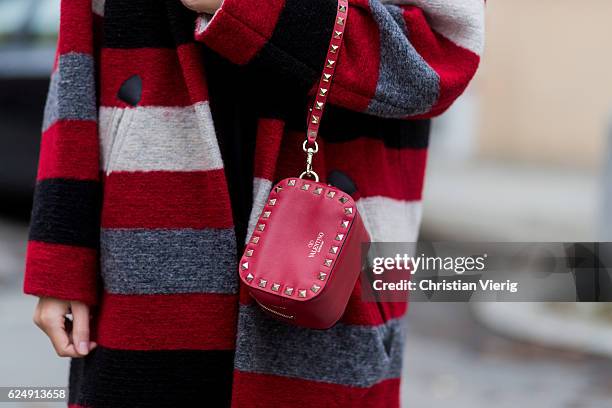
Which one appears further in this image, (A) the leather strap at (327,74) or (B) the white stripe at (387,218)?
(B) the white stripe at (387,218)

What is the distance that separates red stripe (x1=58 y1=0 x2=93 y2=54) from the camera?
1.55m

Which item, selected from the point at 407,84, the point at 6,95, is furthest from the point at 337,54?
the point at 6,95

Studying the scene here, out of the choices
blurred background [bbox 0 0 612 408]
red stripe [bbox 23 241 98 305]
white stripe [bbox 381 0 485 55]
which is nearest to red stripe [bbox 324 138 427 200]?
white stripe [bbox 381 0 485 55]

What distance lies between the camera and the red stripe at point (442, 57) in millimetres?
1529

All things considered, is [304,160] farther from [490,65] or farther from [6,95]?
[490,65]

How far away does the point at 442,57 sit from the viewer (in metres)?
1.57

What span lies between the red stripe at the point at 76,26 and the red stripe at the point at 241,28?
0.89 feet

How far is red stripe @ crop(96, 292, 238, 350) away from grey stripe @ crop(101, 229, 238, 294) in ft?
0.05

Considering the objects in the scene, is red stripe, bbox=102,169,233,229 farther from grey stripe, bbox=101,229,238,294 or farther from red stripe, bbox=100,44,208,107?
red stripe, bbox=100,44,208,107

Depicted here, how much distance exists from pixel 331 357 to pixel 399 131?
441mm

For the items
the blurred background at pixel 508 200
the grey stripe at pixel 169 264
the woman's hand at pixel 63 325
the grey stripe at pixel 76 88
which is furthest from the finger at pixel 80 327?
the blurred background at pixel 508 200

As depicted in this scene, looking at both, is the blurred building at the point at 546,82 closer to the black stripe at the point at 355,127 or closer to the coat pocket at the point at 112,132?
the black stripe at the point at 355,127

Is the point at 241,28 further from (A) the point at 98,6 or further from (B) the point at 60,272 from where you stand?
(B) the point at 60,272

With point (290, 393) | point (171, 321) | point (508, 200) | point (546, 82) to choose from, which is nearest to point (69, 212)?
point (171, 321)
